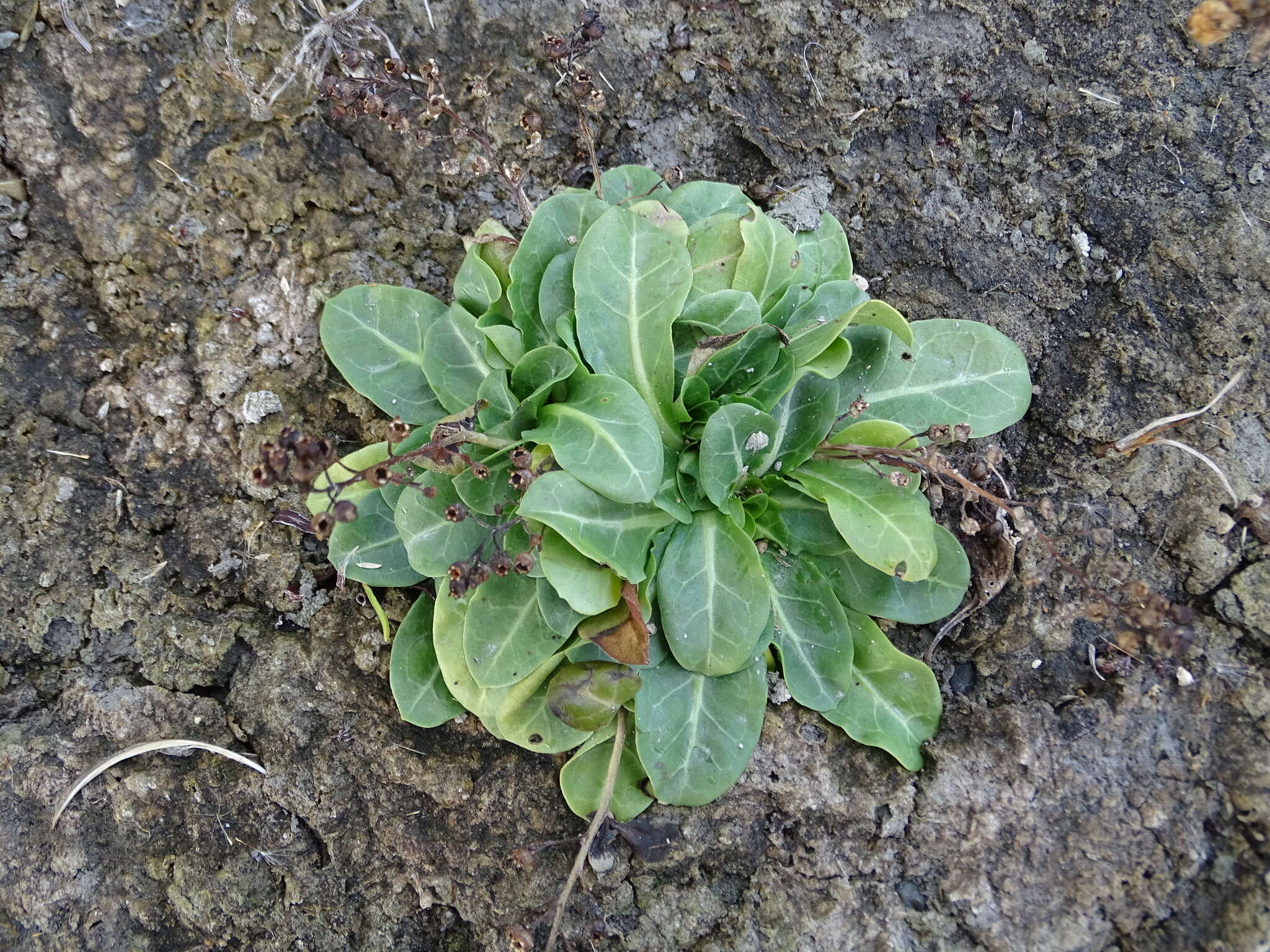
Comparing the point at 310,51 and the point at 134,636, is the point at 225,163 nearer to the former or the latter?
the point at 310,51

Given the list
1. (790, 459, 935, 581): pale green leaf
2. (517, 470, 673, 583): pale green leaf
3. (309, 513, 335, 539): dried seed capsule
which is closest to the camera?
(309, 513, 335, 539): dried seed capsule

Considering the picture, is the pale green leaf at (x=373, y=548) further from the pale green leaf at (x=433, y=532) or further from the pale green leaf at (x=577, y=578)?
the pale green leaf at (x=577, y=578)

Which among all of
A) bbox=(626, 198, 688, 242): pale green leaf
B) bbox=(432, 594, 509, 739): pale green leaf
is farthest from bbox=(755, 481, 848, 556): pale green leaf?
bbox=(432, 594, 509, 739): pale green leaf

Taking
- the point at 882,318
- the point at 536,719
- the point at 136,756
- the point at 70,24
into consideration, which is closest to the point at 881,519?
the point at 882,318

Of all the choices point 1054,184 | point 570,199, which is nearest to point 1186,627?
point 1054,184

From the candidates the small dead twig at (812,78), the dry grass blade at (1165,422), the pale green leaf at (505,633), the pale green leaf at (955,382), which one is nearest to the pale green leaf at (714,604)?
the pale green leaf at (505,633)

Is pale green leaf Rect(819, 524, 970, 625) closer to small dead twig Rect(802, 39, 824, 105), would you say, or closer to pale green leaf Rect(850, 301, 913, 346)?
pale green leaf Rect(850, 301, 913, 346)
